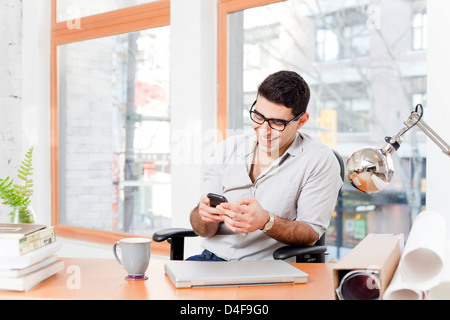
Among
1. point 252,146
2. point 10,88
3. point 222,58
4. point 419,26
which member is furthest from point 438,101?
point 10,88

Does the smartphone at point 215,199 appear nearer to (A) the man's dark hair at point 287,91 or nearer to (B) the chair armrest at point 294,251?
(B) the chair armrest at point 294,251

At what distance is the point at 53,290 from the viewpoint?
1.18 m

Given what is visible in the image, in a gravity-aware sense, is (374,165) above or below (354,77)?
below

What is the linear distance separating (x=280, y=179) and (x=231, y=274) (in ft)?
2.57

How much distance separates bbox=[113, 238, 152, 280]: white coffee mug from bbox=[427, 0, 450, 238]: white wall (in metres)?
1.35

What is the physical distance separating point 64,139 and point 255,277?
3093 mm

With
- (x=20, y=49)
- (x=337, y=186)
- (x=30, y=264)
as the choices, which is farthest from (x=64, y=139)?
(x=30, y=264)

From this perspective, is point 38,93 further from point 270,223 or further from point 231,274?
point 231,274

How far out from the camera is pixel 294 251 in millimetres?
1701

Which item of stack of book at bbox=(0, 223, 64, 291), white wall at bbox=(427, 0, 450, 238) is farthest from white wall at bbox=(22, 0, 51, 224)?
white wall at bbox=(427, 0, 450, 238)

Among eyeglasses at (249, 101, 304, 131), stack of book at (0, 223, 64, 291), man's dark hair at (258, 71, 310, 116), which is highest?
man's dark hair at (258, 71, 310, 116)

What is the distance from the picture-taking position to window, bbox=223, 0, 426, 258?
2426mm

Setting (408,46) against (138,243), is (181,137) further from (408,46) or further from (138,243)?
(138,243)

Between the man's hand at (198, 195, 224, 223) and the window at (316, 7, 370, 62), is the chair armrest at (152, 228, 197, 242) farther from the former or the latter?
the window at (316, 7, 370, 62)
